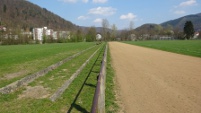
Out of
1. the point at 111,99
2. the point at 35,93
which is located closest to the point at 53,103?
the point at 35,93

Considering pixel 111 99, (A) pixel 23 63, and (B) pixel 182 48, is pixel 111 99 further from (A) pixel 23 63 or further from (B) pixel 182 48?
(B) pixel 182 48

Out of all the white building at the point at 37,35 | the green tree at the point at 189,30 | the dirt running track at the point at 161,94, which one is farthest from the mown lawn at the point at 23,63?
the green tree at the point at 189,30

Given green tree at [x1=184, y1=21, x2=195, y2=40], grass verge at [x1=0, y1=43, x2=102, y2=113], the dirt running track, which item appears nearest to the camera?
grass verge at [x1=0, y1=43, x2=102, y2=113]

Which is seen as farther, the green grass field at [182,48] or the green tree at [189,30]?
the green tree at [189,30]

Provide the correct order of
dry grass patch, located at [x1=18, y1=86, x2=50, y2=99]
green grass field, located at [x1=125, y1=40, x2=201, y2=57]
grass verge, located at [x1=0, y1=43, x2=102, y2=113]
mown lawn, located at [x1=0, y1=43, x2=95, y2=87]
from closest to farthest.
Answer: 1. grass verge, located at [x1=0, y1=43, x2=102, y2=113]
2. dry grass patch, located at [x1=18, y1=86, x2=50, y2=99]
3. mown lawn, located at [x1=0, y1=43, x2=95, y2=87]
4. green grass field, located at [x1=125, y1=40, x2=201, y2=57]

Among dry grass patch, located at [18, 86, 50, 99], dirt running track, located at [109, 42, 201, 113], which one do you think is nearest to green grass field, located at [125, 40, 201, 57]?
dirt running track, located at [109, 42, 201, 113]

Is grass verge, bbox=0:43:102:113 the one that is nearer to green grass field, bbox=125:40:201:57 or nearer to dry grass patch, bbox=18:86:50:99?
dry grass patch, bbox=18:86:50:99

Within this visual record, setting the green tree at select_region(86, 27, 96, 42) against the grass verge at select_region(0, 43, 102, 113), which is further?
the green tree at select_region(86, 27, 96, 42)

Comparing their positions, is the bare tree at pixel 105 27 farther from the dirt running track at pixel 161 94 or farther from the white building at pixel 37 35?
the dirt running track at pixel 161 94

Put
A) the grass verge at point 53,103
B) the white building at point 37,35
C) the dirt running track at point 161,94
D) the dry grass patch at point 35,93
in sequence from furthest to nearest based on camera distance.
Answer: the white building at point 37,35, the dry grass patch at point 35,93, the dirt running track at point 161,94, the grass verge at point 53,103

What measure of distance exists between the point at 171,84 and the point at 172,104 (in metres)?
2.67

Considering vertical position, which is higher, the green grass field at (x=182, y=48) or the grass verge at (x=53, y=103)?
Answer: the green grass field at (x=182, y=48)

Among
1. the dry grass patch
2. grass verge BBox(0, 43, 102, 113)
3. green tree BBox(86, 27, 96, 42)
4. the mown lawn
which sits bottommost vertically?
the mown lawn

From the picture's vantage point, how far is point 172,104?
6.30m
